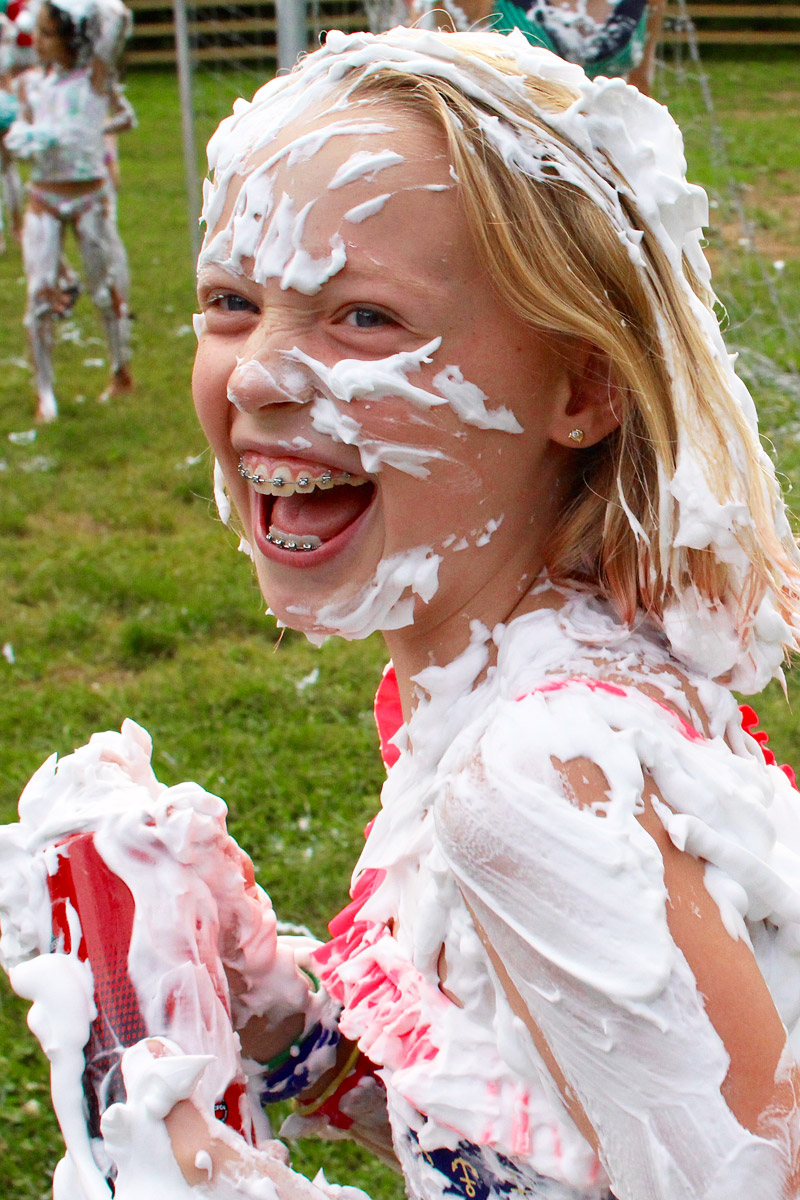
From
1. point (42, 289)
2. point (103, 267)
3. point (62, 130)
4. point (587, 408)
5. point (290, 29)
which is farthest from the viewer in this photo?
point (103, 267)

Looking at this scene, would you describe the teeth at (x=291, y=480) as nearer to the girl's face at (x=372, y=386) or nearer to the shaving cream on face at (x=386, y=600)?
the girl's face at (x=372, y=386)

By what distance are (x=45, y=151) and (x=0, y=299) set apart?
3.55 metres

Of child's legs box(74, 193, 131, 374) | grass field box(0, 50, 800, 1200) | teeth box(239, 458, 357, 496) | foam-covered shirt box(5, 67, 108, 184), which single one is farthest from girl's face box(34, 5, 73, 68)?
teeth box(239, 458, 357, 496)

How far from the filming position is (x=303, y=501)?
5.25 feet

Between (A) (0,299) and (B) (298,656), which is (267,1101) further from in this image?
(A) (0,299)

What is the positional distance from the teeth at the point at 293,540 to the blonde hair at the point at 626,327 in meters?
0.35

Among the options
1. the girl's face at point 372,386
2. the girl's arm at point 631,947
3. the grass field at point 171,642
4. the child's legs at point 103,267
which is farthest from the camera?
the child's legs at point 103,267

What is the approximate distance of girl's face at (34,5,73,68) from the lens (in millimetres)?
7398

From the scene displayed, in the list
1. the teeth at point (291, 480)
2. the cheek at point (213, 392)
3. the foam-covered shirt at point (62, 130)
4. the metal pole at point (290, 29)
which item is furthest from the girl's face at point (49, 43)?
the teeth at point (291, 480)

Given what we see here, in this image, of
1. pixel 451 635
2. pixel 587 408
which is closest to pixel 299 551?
pixel 451 635

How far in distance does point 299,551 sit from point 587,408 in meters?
0.39

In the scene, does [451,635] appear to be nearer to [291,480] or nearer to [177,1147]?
[291,480]

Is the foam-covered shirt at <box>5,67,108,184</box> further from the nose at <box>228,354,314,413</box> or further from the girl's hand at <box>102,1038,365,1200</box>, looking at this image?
the girl's hand at <box>102,1038,365,1200</box>

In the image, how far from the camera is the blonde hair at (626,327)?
57.5 inches
